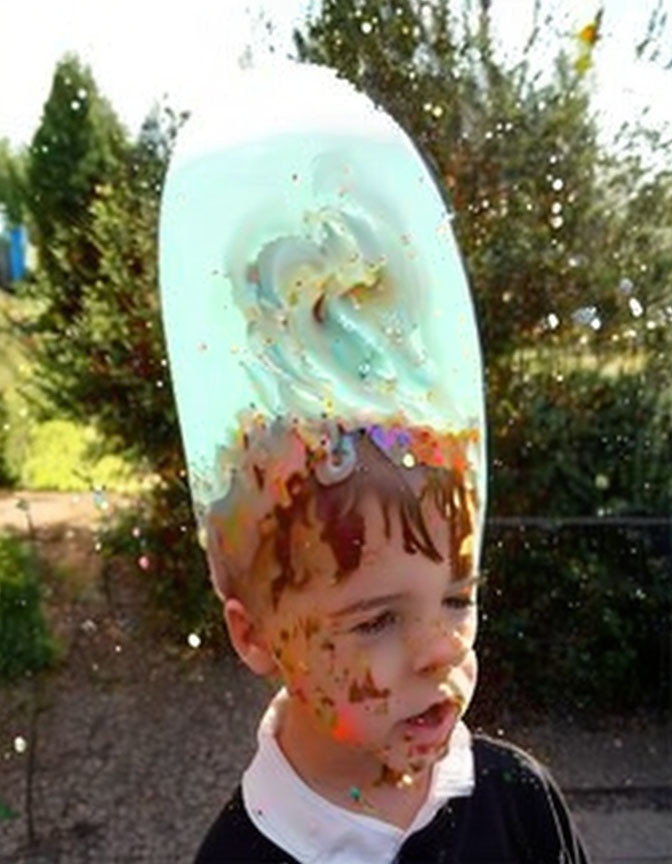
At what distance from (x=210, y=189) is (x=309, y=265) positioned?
0.29ft

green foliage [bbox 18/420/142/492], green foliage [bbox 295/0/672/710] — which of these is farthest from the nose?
green foliage [bbox 18/420/142/492]

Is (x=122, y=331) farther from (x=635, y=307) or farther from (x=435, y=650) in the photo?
(x=435, y=650)

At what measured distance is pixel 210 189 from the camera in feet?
3.47

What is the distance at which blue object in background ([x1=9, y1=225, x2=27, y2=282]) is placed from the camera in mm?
4699

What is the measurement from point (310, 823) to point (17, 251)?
3916 mm

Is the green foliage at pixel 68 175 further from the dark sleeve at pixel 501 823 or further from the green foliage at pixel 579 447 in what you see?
the dark sleeve at pixel 501 823

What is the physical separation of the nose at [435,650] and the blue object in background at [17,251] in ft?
12.3

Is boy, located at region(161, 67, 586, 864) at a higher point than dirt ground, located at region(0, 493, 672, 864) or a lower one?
higher

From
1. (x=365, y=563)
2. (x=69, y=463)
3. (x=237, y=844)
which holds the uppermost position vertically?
(x=365, y=563)

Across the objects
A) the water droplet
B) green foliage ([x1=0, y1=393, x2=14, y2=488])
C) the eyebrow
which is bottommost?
green foliage ([x1=0, y1=393, x2=14, y2=488])

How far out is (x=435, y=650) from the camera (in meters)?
1.09

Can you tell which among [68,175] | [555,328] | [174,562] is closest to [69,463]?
[174,562]

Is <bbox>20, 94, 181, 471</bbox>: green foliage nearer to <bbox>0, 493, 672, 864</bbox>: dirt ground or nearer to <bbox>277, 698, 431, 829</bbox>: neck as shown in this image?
<bbox>0, 493, 672, 864</bbox>: dirt ground

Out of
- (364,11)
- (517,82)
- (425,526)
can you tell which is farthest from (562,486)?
(425,526)
